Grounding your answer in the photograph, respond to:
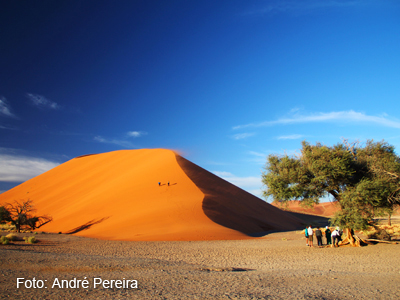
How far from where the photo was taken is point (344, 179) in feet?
58.0

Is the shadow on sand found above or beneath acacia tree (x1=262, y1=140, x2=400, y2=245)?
beneath

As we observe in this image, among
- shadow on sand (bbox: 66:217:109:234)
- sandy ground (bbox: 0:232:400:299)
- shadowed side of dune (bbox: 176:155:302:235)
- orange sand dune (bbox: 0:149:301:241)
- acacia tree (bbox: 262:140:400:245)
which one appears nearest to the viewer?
sandy ground (bbox: 0:232:400:299)

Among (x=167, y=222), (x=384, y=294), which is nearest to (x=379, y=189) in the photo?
(x=384, y=294)

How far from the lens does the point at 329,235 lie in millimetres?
17766

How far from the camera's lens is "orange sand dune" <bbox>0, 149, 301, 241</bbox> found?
80.0 feet

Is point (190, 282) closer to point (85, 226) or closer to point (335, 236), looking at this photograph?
point (335, 236)

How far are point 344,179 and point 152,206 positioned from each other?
18.8 m

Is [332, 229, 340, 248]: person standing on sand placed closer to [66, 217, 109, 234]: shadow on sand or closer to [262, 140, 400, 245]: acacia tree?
[262, 140, 400, 245]: acacia tree

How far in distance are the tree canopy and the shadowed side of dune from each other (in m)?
10.4

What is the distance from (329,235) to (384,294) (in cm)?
1235

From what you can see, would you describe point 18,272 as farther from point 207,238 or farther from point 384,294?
point 207,238

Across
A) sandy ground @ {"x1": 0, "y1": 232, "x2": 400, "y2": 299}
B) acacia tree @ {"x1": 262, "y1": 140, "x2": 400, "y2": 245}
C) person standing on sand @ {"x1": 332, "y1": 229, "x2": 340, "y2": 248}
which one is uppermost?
acacia tree @ {"x1": 262, "y1": 140, "x2": 400, "y2": 245}

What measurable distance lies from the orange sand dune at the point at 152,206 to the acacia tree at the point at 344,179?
7.42m

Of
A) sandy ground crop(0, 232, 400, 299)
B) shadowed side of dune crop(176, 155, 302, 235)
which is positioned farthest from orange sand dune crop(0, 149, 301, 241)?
sandy ground crop(0, 232, 400, 299)
